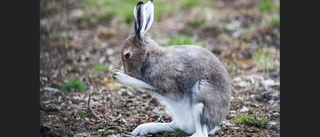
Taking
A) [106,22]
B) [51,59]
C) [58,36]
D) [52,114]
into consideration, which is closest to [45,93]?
[52,114]

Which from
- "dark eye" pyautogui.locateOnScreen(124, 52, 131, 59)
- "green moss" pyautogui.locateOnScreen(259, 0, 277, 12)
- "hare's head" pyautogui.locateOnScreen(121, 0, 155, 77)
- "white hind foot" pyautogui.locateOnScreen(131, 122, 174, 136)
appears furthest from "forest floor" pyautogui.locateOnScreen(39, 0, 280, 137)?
"dark eye" pyautogui.locateOnScreen(124, 52, 131, 59)

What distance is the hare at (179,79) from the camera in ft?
24.6

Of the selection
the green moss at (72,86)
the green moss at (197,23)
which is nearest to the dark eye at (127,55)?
the green moss at (72,86)

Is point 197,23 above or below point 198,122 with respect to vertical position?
above

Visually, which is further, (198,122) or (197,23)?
(197,23)

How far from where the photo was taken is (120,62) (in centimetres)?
1099

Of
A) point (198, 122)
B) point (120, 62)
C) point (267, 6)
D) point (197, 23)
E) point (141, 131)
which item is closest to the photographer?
point (198, 122)

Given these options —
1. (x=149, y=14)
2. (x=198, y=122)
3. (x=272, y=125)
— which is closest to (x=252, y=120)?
(x=272, y=125)

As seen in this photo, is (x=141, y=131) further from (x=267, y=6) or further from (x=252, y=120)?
(x=267, y=6)

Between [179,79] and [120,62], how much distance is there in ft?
11.8

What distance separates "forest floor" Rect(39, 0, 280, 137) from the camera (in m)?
8.54

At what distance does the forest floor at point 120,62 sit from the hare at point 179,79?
0.44 metres

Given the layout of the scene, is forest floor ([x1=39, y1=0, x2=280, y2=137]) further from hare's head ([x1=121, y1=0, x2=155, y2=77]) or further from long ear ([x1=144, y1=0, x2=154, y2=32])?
long ear ([x1=144, y1=0, x2=154, y2=32])

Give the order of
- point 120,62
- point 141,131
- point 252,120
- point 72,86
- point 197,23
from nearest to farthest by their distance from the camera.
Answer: point 141,131, point 252,120, point 72,86, point 120,62, point 197,23
